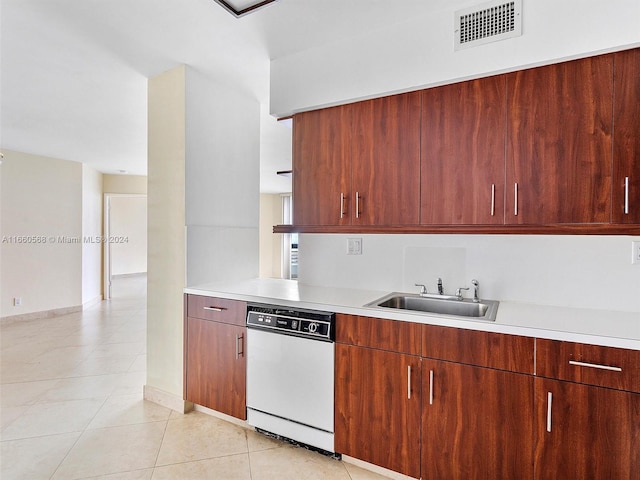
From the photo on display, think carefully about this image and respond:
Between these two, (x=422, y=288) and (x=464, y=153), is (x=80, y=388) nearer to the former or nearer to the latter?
(x=422, y=288)

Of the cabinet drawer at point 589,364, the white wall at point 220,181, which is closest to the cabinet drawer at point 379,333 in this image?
the cabinet drawer at point 589,364

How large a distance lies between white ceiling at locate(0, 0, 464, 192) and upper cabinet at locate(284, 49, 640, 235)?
0.51 m

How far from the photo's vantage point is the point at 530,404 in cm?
159

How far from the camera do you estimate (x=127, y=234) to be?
10.5 m

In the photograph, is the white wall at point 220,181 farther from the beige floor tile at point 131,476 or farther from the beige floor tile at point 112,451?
the beige floor tile at point 131,476

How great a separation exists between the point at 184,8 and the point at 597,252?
2.63m

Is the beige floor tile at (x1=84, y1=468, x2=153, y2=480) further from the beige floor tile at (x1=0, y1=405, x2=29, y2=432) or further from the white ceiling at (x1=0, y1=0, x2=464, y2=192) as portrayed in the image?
the white ceiling at (x1=0, y1=0, x2=464, y2=192)

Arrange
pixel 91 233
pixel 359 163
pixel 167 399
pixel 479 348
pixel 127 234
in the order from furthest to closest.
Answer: pixel 127 234, pixel 91 233, pixel 167 399, pixel 359 163, pixel 479 348

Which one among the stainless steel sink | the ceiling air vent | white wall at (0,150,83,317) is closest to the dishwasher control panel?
the stainless steel sink

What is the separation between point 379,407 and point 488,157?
1.47m

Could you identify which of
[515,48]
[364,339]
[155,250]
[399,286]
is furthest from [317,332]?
[515,48]

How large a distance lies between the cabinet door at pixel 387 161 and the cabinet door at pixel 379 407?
0.83 m

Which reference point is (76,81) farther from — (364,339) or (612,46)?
(612,46)

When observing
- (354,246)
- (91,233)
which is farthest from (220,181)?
(91,233)
